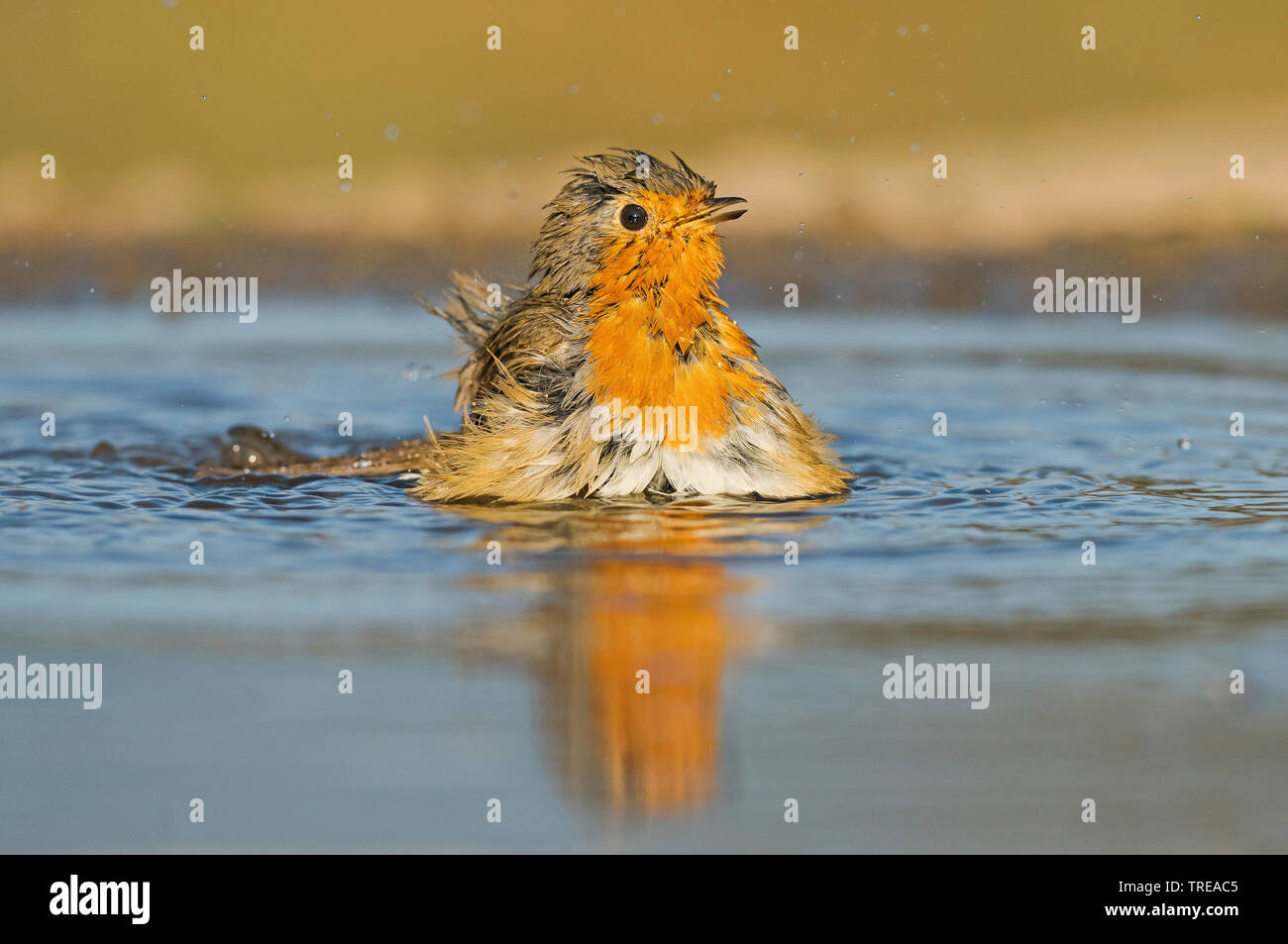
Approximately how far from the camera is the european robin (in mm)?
7102

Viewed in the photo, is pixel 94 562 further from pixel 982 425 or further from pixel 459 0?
pixel 459 0

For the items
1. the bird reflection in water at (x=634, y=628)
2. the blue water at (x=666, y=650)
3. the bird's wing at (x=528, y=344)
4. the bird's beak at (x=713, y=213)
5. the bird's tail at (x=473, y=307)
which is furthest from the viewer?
the bird's tail at (x=473, y=307)

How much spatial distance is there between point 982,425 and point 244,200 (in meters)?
7.89

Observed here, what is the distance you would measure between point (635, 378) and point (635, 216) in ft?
2.28

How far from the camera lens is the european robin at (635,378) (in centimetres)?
710

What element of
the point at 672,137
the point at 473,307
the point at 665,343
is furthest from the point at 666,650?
the point at 672,137

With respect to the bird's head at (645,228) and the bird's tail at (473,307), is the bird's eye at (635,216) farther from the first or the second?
the bird's tail at (473,307)

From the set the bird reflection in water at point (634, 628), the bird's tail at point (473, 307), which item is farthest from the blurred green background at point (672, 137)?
the bird reflection in water at point (634, 628)

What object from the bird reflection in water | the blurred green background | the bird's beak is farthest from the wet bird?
the blurred green background

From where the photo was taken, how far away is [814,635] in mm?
5379

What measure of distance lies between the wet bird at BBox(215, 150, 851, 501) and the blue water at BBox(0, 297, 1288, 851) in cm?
20

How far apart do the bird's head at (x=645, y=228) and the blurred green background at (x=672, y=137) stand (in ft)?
21.5

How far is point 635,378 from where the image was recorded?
7098 mm

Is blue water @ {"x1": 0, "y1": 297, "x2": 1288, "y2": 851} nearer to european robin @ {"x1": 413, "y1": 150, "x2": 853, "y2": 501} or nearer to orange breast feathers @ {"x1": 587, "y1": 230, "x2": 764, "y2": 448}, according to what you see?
european robin @ {"x1": 413, "y1": 150, "x2": 853, "y2": 501}
